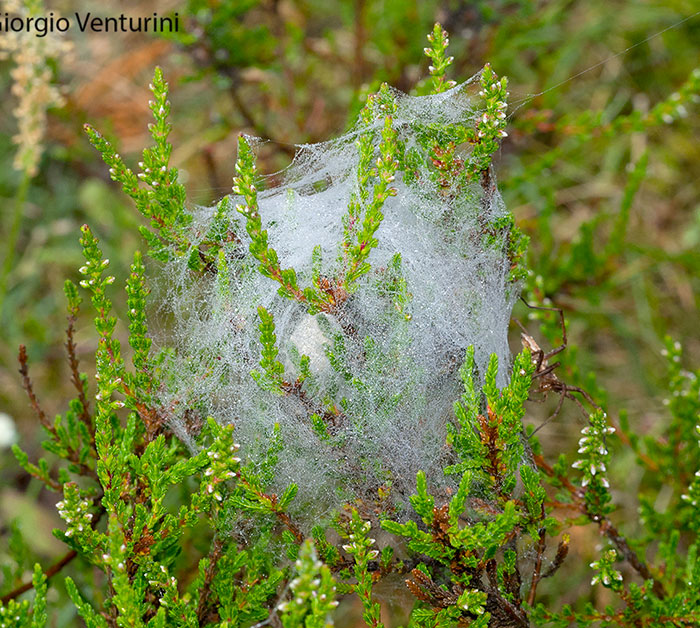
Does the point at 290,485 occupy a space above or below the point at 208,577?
above

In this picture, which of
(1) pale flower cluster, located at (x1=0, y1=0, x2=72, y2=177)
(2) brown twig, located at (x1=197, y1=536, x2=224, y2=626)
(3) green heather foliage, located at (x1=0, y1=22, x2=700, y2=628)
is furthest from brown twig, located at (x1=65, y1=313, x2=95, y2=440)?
(1) pale flower cluster, located at (x1=0, y1=0, x2=72, y2=177)

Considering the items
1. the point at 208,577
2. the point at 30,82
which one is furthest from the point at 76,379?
the point at 30,82

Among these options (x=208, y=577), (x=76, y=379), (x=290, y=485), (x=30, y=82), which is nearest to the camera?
(x=290, y=485)

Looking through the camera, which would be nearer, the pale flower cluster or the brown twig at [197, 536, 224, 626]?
the brown twig at [197, 536, 224, 626]

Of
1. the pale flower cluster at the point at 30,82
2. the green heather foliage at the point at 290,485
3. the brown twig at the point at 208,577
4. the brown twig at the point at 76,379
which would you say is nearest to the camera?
the green heather foliage at the point at 290,485

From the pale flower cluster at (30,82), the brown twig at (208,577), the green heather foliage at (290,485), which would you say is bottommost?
the brown twig at (208,577)

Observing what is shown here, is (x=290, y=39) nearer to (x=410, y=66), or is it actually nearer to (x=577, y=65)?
(x=410, y=66)

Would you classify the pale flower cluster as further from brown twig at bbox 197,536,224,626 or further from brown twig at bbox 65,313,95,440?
brown twig at bbox 197,536,224,626

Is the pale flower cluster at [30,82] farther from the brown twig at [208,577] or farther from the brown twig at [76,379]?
the brown twig at [208,577]

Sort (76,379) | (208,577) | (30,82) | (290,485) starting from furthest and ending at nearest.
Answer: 1. (30,82)
2. (76,379)
3. (208,577)
4. (290,485)

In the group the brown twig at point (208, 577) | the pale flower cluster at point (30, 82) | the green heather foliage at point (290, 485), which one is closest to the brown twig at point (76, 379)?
the green heather foliage at point (290, 485)

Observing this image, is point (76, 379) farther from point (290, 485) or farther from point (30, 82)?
point (30, 82)
